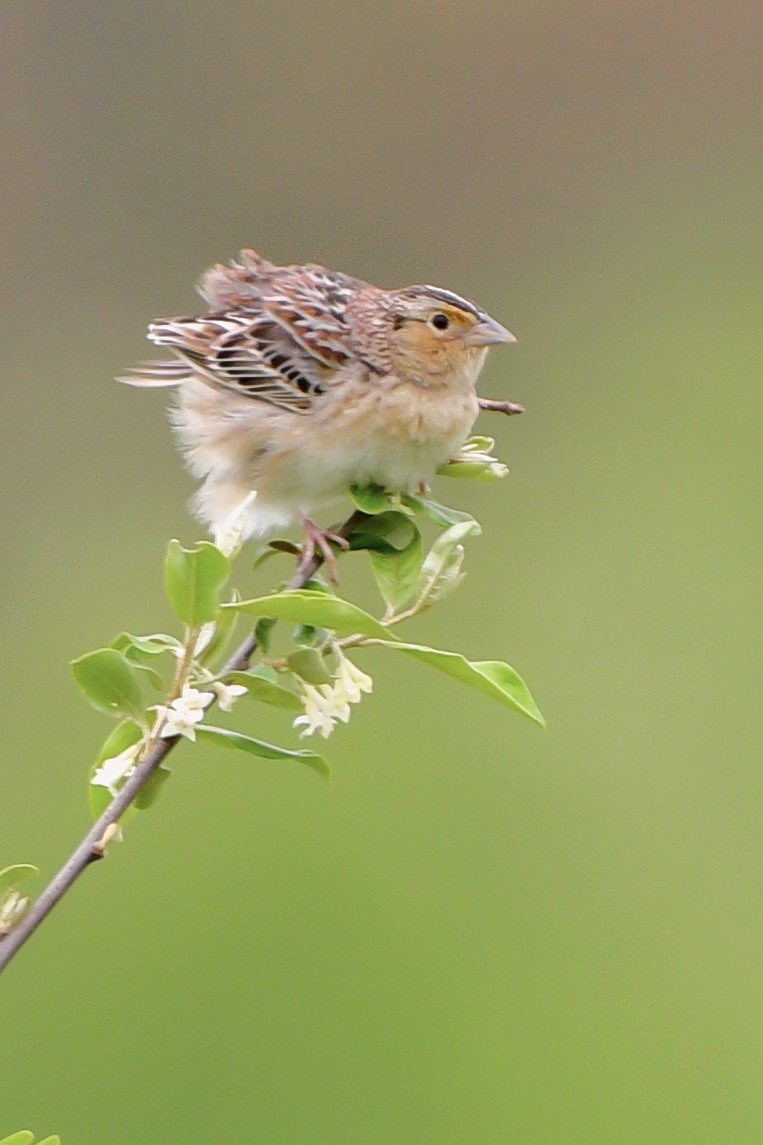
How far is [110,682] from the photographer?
1.43 m

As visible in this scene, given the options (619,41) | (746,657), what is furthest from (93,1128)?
(619,41)

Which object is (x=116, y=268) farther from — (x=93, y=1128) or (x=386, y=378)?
(x=386, y=378)

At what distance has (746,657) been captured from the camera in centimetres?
704

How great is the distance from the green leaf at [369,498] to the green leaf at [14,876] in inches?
23.7

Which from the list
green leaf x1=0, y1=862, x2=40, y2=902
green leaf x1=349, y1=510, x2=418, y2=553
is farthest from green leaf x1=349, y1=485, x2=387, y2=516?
green leaf x1=0, y1=862, x2=40, y2=902

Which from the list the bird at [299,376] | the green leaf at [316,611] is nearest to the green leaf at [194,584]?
the green leaf at [316,611]

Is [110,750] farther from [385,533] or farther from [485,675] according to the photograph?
[385,533]

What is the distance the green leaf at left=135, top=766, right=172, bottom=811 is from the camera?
139cm

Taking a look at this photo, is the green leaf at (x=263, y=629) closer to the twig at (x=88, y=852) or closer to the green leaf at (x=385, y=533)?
the twig at (x=88, y=852)

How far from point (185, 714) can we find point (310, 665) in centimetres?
14

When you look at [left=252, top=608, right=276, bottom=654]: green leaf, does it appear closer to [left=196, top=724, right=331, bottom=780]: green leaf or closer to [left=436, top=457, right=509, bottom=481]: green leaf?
[left=196, top=724, right=331, bottom=780]: green leaf

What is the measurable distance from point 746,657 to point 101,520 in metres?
2.34

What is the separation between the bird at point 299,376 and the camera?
2367 mm

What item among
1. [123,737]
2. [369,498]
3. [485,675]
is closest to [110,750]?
[123,737]
